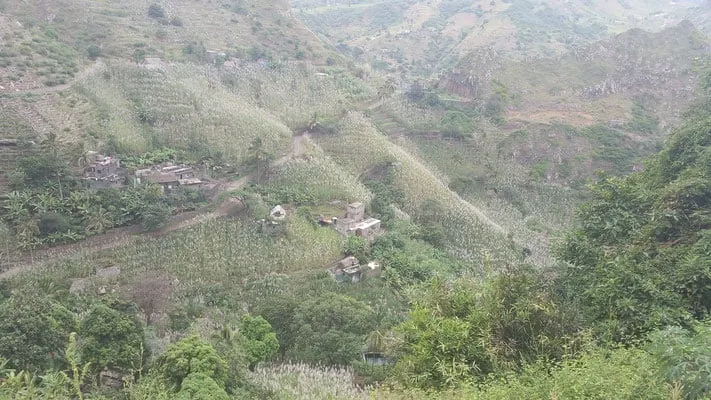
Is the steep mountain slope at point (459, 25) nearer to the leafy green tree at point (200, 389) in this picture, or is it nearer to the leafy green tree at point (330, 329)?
the leafy green tree at point (330, 329)

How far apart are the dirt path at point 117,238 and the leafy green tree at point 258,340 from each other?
8.82 metres

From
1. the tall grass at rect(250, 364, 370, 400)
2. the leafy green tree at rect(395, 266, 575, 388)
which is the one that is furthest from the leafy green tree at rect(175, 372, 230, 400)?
the leafy green tree at rect(395, 266, 575, 388)

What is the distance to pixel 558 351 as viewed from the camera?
8695mm

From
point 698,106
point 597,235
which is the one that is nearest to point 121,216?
point 597,235

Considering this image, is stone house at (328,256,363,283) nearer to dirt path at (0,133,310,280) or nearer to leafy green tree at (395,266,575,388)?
dirt path at (0,133,310,280)

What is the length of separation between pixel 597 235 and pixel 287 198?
15510mm

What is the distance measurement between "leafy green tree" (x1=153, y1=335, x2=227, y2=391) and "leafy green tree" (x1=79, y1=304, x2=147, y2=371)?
3.67 ft

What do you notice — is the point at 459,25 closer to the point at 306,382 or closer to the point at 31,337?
the point at 306,382

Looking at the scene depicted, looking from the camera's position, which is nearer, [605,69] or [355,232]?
[355,232]

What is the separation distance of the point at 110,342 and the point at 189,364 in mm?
2794

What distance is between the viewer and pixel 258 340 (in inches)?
612

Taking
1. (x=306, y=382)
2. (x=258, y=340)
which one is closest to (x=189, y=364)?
(x=306, y=382)

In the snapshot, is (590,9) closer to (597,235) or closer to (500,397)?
(597,235)

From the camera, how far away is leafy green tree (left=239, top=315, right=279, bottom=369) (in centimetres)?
1501
